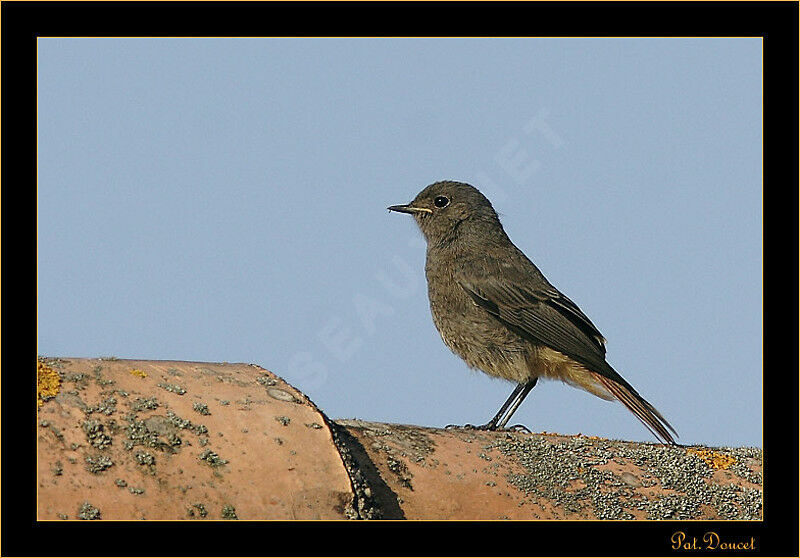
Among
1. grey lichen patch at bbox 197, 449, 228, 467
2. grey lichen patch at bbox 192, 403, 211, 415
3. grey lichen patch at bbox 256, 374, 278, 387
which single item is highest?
grey lichen patch at bbox 256, 374, 278, 387

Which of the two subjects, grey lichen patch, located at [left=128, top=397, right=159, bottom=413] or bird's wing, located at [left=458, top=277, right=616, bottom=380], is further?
bird's wing, located at [left=458, top=277, right=616, bottom=380]

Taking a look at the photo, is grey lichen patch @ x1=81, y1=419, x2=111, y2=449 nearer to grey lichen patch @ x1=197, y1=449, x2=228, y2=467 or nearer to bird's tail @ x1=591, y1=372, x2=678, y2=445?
grey lichen patch @ x1=197, y1=449, x2=228, y2=467

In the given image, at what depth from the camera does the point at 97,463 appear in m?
3.91

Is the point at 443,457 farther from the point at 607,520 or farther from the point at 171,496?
the point at 171,496

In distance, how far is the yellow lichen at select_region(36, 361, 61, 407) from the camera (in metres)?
4.14

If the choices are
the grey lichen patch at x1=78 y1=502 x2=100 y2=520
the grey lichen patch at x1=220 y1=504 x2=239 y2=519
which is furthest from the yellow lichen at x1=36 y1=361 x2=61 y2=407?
the grey lichen patch at x1=220 y1=504 x2=239 y2=519

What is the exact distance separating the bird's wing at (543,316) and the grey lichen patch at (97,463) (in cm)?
423

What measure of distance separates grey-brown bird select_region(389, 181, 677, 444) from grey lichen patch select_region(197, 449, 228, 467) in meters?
3.14

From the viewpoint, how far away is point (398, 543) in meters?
3.91

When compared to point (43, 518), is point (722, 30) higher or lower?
higher

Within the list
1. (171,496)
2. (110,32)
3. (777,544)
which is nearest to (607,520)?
(777,544)

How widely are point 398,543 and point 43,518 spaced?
1415 mm

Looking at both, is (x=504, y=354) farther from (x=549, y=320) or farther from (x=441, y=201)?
(x=441, y=201)

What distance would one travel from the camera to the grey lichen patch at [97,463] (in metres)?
3.89
